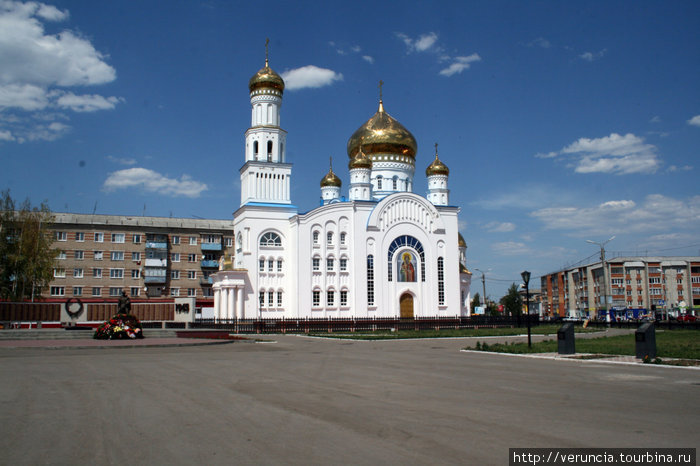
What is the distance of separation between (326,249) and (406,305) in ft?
26.4

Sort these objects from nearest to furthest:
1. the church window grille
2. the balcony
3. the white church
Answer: the white church, the church window grille, the balcony

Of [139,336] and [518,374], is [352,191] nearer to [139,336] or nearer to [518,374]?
[139,336]

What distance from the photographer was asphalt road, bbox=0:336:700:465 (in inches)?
235

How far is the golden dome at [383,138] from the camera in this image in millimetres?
52725

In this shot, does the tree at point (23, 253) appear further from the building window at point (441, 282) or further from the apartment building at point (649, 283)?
the apartment building at point (649, 283)

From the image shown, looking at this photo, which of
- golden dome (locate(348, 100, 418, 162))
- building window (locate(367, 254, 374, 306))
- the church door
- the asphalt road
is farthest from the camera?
golden dome (locate(348, 100, 418, 162))

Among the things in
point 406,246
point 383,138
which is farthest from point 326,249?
point 383,138

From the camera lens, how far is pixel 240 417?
7.63 metres

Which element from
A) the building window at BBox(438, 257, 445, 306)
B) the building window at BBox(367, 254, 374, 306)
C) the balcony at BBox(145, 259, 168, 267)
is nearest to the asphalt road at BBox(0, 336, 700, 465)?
the building window at BBox(367, 254, 374, 306)

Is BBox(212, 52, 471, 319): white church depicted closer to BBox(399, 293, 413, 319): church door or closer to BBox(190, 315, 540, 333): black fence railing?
BBox(399, 293, 413, 319): church door

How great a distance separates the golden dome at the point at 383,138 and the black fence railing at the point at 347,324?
1698 centimetres

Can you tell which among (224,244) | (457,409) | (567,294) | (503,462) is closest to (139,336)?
(457,409)

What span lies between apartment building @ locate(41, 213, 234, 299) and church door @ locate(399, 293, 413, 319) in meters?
19.9

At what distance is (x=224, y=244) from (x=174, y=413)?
2153 inches
